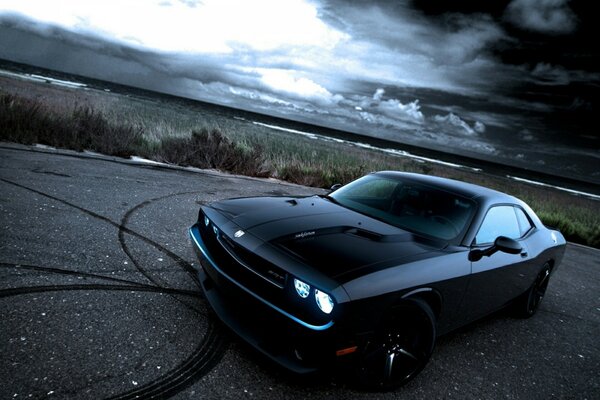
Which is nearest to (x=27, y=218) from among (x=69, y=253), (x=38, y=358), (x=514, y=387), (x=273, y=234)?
(x=69, y=253)

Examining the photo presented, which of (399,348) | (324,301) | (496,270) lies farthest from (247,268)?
(496,270)

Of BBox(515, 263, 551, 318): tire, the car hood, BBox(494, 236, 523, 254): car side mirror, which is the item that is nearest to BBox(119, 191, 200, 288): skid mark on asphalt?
the car hood

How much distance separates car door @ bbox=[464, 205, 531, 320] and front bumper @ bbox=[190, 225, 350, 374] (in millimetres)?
1599

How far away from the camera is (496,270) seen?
3.50 meters

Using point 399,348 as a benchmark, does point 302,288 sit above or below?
above

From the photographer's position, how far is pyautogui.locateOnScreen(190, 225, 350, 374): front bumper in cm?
222

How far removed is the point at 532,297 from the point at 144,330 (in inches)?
172

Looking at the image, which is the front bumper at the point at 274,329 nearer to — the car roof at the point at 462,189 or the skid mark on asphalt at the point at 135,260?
the skid mark on asphalt at the point at 135,260

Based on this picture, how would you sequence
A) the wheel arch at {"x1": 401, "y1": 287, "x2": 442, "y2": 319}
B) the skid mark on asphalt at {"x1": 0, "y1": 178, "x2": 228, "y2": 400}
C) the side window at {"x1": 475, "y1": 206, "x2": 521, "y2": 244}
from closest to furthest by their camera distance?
the skid mark on asphalt at {"x1": 0, "y1": 178, "x2": 228, "y2": 400} < the wheel arch at {"x1": 401, "y1": 287, "x2": 442, "y2": 319} < the side window at {"x1": 475, "y1": 206, "x2": 521, "y2": 244}

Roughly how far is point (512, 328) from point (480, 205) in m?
1.74

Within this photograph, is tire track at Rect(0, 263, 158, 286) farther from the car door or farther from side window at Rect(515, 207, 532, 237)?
side window at Rect(515, 207, 532, 237)

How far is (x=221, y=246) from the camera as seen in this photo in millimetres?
2895

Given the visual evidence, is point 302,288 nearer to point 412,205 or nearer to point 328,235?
point 328,235

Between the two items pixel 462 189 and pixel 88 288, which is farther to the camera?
pixel 462 189
